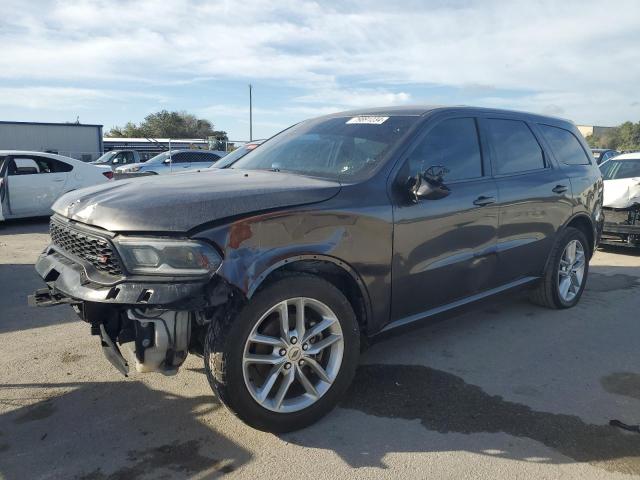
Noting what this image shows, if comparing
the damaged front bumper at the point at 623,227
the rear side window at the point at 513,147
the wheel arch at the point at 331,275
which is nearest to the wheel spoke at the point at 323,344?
the wheel arch at the point at 331,275

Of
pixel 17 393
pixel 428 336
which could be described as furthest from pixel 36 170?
pixel 428 336

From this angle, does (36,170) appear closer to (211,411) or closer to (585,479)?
(211,411)

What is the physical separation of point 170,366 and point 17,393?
1377 mm

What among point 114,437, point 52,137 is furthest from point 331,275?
point 52,137

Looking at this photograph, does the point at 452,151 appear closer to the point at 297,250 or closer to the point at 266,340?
the point at 297,250

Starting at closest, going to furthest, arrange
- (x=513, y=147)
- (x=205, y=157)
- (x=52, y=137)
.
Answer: (x=513, y=147)
(x=205, y=157)
(x=52, y=137)

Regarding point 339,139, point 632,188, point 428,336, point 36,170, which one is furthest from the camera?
point 36,170

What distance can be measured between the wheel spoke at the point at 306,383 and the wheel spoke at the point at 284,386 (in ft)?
0.13

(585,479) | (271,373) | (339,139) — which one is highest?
(339,139)

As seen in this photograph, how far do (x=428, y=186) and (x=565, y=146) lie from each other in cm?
271

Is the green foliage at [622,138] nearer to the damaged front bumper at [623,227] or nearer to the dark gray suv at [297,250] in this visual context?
the damaged front bumper at [623,227]

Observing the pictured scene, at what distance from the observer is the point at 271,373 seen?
3.04 meters

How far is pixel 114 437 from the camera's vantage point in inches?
119

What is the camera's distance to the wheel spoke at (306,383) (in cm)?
312
